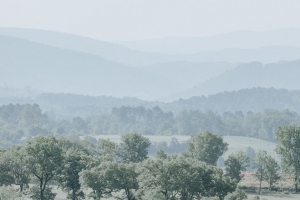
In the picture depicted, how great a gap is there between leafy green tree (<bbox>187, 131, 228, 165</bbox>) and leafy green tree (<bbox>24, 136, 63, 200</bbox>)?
18.6 meters

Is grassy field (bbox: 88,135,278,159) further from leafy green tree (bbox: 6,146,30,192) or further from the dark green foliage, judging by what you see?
the dark green foliage

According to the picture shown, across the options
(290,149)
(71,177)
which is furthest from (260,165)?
(71,177)

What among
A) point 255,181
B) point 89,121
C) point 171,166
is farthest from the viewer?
point 89,121

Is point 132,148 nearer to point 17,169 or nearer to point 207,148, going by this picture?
point 207,148

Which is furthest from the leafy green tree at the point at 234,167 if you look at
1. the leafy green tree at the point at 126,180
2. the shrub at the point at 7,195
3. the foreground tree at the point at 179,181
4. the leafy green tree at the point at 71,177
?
the shrub at the point at 7,195

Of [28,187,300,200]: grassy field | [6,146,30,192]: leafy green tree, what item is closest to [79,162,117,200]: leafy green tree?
[6,146,30,192]: leafy green tree

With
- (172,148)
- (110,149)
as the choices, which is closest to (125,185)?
(110,149)

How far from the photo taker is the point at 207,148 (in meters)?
66.5

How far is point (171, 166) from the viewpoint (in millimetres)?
48438

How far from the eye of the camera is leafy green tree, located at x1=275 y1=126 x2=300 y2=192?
6297cm

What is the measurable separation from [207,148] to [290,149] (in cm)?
771

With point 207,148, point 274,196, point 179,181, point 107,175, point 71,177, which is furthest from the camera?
point 207,148

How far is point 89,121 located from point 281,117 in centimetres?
5248

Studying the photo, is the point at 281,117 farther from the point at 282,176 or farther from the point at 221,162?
the point at 282,176
